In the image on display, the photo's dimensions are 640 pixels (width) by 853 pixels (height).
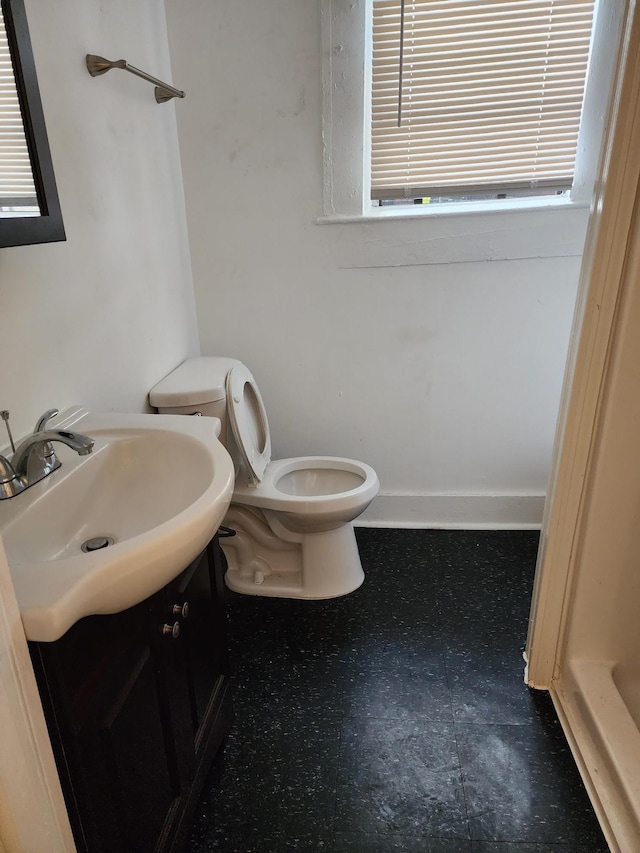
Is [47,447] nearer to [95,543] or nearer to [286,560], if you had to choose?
[95,543]

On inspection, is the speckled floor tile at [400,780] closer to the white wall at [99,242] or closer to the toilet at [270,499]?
the toilet at [270,499]

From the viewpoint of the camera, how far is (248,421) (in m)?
1.93

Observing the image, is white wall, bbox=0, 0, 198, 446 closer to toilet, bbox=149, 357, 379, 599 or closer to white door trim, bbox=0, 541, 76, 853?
toilet, bbox=149, 357, 379, 599

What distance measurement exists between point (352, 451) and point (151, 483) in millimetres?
1281

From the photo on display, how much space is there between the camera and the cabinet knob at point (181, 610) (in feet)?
3.52

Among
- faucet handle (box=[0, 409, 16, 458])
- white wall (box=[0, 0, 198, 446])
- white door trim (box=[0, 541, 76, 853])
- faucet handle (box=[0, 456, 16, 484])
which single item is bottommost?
white door trim (box=[0, 541, 76, 853])

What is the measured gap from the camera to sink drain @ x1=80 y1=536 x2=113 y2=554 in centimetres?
104

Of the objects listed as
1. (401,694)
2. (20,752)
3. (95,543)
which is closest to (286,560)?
(401,694)

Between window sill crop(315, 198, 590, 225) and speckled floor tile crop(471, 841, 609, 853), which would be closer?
speckled floor tile crop(471, 841, 609, 853)

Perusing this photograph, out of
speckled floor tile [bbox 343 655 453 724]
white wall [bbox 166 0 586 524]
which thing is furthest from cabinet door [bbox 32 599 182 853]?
white wall [bbox 166 0 586 524]

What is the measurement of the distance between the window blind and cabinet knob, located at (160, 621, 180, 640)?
1.68 metres

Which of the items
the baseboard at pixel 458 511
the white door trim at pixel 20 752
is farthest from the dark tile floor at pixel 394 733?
the white door trim at pixel 20 752

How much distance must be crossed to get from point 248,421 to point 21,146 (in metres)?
1.07

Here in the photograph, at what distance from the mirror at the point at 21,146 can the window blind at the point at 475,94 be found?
1269mm
